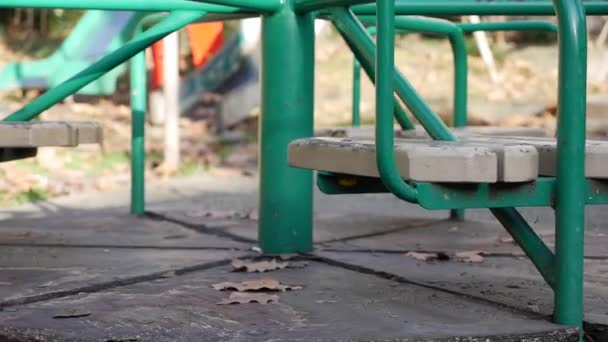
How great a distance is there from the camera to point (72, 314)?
2.23 metres

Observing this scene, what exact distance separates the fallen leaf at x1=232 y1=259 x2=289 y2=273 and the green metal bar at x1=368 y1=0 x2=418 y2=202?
0.82 m

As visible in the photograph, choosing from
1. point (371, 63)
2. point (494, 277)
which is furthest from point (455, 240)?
point (371, 63)

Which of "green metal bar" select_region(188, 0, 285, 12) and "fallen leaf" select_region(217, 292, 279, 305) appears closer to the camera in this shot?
"fallen leaf" select_region(217, 292, 279, 305)

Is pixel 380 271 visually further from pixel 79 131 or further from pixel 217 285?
pixel 79 131

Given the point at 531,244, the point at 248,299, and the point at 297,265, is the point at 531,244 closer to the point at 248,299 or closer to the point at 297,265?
the point at 248,299

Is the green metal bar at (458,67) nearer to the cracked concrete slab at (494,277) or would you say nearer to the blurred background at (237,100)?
the cracked concrete slab at (494,277)

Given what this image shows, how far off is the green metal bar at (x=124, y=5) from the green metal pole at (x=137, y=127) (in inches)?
25.7

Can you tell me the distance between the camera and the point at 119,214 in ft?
12.9

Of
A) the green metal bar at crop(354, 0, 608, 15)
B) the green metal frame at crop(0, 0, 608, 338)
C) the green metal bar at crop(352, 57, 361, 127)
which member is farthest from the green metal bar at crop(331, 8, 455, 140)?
the green metal bar at crop(352, 57, 361, 127)

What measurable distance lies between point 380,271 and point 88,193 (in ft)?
7.29

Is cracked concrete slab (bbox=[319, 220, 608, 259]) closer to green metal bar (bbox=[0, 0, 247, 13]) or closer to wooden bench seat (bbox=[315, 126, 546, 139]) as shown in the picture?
wooden bench seat (bbox=[315, 126, 546, 139])

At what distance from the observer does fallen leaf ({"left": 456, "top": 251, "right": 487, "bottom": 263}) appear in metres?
2.96

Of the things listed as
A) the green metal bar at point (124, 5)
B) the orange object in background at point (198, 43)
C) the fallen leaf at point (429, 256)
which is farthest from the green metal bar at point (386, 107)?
the orange object in background at point (198, 43)

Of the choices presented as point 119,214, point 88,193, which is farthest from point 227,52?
point 119,214
